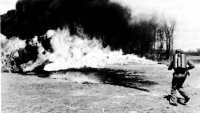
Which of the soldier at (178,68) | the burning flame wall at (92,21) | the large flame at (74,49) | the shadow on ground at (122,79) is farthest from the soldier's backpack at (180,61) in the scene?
the large flame at (74,49)

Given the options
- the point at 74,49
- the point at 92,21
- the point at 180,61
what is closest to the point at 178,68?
the point at 180,61

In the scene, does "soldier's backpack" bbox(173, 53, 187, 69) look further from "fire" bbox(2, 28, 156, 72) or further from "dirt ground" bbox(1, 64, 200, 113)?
"fire" bbox(2, 28, 156, 72)

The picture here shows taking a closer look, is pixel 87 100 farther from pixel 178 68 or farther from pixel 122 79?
pixel 122 79

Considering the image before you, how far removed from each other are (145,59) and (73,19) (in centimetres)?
2177

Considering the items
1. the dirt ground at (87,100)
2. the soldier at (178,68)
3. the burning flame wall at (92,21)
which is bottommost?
the dirt ground at (87,100)

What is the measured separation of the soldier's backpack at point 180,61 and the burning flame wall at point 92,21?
309 inches

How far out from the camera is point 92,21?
65.1 ft

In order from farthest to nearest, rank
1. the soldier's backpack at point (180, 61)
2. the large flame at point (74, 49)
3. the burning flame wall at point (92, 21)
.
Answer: the large flame at point (74, 49) < the burning flame wall at point (92, 21) < the soldier's backpack at point (180, 61)

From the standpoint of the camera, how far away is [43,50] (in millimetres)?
21406

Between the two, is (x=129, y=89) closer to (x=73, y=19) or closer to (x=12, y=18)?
(x=73, y=19)

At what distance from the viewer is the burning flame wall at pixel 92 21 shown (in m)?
19.0

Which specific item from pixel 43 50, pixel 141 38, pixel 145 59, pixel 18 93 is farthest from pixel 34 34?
pixel 145 59

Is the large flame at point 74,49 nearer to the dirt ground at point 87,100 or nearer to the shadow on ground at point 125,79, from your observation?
the shadow on ground at point 125,79

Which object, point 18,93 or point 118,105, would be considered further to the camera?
point 18,93
